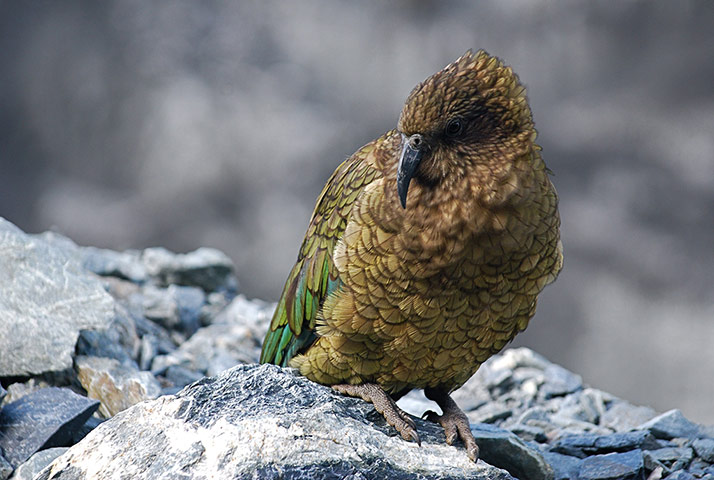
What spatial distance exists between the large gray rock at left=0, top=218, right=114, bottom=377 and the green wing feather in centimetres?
158

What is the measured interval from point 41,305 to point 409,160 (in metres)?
3.07

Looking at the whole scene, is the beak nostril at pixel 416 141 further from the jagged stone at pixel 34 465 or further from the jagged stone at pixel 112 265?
the jagged stone at pixel 112 265

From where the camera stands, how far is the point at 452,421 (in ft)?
13.0

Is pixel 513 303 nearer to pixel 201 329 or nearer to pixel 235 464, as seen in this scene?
pixel 235 464

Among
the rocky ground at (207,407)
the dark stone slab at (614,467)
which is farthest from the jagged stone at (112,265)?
the dark stone slab at (614,467)

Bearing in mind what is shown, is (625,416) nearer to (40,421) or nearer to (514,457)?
(514,457)

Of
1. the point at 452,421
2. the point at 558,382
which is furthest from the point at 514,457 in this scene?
the point at 558,382

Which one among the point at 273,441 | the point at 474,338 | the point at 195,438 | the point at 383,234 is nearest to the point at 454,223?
the point at 383,234

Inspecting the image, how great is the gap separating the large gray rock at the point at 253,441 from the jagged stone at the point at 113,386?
1531 millimetres

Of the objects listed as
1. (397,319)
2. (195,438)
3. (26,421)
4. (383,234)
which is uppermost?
(383,234)

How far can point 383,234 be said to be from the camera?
360 cm

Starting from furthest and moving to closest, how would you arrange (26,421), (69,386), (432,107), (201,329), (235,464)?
(201,329), (69,386), (26,421), (432,107), (235,464)

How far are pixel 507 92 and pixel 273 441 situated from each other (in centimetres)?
190

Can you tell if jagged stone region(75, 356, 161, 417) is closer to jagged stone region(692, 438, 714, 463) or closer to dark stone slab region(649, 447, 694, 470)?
dark stone slab region(649, 447, 694, 470)
